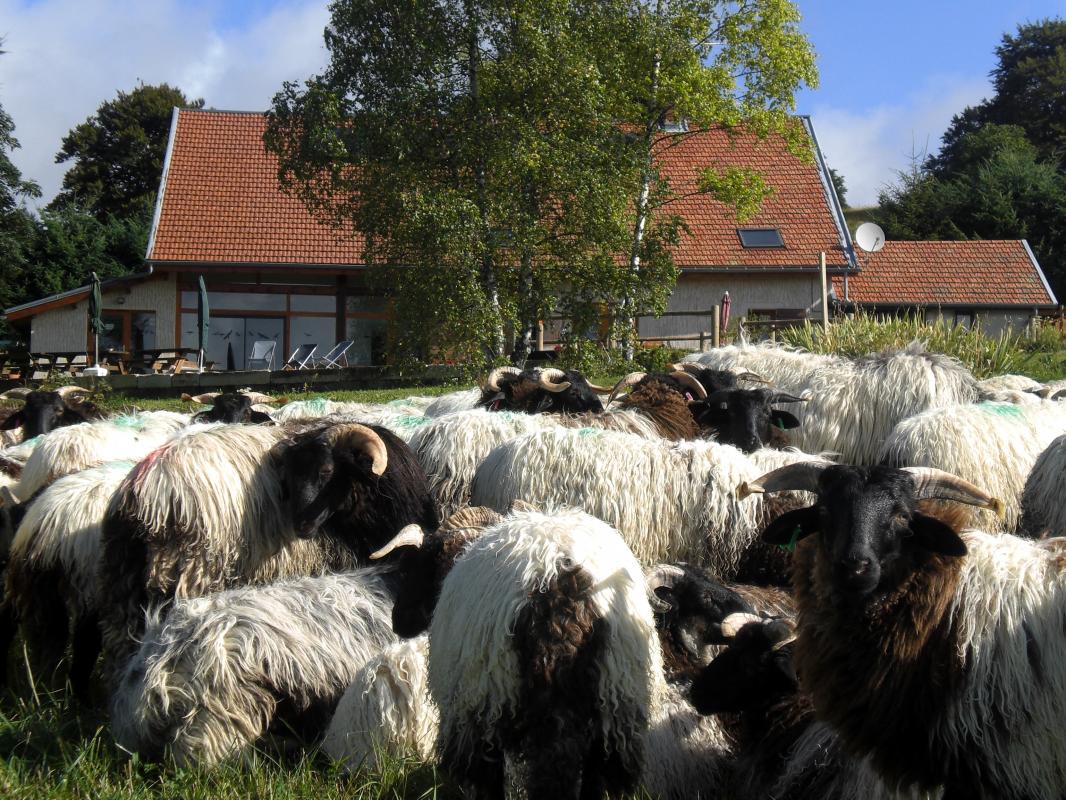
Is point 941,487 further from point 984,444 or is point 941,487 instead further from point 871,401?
point 871,401

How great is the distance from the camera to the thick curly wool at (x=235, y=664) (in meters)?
4.88

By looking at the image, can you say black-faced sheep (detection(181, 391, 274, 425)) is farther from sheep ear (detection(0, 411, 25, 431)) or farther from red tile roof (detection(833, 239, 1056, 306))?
red tile roof (detection(833, 239, 1056, 306))

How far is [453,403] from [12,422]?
4.47 meters

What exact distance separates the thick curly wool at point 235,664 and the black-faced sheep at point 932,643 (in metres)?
2.33

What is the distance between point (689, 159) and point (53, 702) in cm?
2837

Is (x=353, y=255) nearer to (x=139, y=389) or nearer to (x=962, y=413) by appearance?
(x=139, y=389)

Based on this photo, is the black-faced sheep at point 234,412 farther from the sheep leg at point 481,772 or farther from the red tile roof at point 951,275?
the red tile roof at point 951,275

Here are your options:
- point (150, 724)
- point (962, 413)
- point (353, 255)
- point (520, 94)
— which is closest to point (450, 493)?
point (150, 724)

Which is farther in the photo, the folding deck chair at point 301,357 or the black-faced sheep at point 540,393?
the folding deck chair at point 301,357

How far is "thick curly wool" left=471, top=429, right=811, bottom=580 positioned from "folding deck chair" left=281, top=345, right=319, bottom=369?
68.7ft

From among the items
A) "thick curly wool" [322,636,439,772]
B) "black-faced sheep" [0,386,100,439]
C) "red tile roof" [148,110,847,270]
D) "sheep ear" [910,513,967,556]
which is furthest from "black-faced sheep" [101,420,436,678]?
"red tile roof" [148,110,847,270]

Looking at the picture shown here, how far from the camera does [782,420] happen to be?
8.91 metres

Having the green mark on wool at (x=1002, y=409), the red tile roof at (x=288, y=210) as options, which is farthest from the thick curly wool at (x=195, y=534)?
the red tile roof at (x=288, y=210)

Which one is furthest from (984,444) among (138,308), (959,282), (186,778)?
(959,282)
